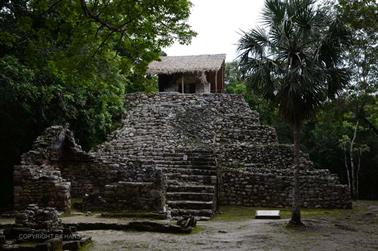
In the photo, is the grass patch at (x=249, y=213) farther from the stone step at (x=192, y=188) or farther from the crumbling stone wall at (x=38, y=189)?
the crumbling stone wall at (x=38, y=189)

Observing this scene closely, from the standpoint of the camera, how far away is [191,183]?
1372 cm

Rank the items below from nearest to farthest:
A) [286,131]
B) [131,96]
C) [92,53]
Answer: [92,53] < [131,96] < [286,131]

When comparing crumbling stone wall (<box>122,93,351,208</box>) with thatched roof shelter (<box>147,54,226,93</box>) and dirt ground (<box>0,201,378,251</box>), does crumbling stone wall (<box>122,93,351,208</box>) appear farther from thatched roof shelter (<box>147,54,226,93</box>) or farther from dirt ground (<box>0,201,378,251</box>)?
dirt ground (<box>0,201,378,251</box>)

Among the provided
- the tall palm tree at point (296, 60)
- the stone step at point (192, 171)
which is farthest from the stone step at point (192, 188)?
the tall palm tree at point (296, 60)

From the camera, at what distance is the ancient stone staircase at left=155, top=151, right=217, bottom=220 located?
12.0 m

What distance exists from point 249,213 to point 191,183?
1992 millimetres

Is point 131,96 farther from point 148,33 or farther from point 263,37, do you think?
point 148,33

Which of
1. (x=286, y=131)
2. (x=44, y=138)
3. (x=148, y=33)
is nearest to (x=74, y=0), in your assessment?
(x=148, y=33)

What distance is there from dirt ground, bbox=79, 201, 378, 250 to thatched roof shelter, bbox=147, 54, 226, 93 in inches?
524

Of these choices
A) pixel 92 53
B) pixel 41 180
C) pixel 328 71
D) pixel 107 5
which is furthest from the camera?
pixel 41 180

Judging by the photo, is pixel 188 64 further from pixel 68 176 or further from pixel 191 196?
pixel 191 196

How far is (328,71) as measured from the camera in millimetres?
10367

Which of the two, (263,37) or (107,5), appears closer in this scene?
(107,5)

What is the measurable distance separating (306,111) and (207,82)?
15.6 meters
